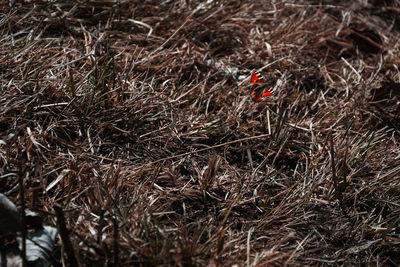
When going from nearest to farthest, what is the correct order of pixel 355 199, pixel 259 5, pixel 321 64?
pixel 355 199 < pixel 321 64 < pixel 259 5

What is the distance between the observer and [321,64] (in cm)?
263

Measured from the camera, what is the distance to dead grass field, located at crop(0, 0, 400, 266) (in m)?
1.52

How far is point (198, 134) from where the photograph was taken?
2031 mm

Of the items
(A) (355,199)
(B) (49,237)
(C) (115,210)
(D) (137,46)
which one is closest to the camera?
(B) (49,237)

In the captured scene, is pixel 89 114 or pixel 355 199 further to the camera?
pixel 89 114

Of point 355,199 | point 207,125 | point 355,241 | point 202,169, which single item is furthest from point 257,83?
point 355,241

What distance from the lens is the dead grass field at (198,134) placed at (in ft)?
4.98

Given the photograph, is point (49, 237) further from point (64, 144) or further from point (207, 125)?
point (207, 125)

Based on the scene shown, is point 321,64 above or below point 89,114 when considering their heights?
below

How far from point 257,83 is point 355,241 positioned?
927 millimetres

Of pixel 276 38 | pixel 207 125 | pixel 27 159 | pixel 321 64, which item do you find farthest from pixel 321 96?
pixel 27 159

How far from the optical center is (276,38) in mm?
2729

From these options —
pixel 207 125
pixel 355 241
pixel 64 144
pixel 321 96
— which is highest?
pixel 64 144

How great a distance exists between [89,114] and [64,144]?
208 millimetres
